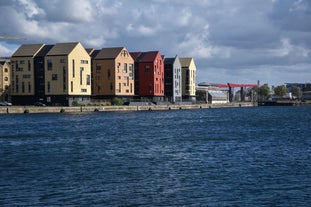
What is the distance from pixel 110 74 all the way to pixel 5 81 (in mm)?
29648

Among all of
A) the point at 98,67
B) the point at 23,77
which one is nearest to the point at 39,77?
the point at 23,77

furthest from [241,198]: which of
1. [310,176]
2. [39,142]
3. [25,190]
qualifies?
[39,142]

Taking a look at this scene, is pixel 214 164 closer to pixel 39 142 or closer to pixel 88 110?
pixel 39 142

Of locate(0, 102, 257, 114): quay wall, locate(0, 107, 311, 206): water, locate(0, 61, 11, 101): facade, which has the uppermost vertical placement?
locate(0, 61, 11, 101): facade

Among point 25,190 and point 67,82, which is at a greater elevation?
point 67,82

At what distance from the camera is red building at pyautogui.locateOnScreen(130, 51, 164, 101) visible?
17138 centimetres

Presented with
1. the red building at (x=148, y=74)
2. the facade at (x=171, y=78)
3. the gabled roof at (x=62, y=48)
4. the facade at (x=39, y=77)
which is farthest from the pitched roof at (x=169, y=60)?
the facade at (x=39, y=77)

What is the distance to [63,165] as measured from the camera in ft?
124

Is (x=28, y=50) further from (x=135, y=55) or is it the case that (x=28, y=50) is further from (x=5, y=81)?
(x=135, y=55)

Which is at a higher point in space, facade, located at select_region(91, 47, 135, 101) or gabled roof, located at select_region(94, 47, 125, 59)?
gabled roof, located at select_region(94, 47, 125, 59)

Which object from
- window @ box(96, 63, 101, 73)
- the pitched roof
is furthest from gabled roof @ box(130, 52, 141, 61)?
window @ box(96, 63, 101, 73)

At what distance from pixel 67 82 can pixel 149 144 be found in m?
88.4

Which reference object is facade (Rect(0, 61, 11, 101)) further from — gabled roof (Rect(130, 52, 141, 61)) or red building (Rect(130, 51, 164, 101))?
gabled roof (Rect(130, 52, 141, 61))

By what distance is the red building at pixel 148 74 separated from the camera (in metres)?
171
